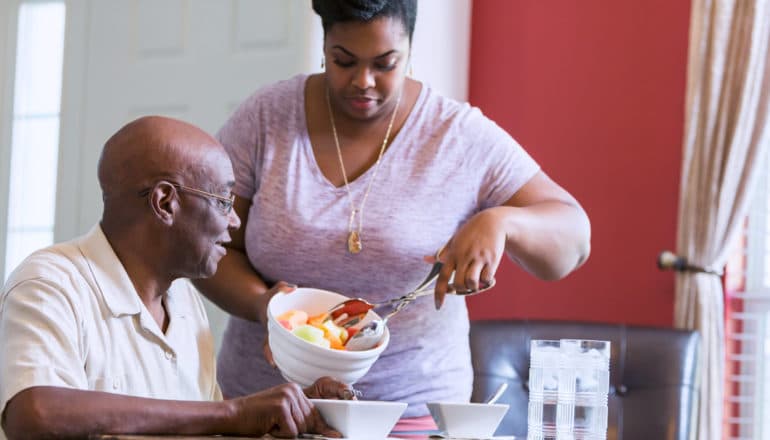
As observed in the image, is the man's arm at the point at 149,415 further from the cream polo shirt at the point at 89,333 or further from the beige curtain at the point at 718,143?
the beige curtain at the point at 718,143

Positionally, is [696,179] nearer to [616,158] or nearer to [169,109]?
[616,158]

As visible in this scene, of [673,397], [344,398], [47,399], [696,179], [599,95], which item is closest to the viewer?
[47,399]

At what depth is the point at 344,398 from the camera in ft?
5.35

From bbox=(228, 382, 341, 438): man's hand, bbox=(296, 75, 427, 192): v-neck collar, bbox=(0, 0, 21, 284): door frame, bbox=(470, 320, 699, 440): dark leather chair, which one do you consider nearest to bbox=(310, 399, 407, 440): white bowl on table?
bbox=(228, 382, 341, 438): man's hand

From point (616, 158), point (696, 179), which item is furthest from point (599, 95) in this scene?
point (696, 179)

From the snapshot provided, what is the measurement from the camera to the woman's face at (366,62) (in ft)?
6.39

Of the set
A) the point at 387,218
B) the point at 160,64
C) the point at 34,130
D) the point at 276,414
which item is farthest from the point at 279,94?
the point at 34,130

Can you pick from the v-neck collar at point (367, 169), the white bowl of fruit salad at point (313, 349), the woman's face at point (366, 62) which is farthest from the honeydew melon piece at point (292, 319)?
the woman's face at point (366, 62)

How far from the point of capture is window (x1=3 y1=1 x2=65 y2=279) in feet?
15.3

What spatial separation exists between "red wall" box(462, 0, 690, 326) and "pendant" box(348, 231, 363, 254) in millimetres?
2089

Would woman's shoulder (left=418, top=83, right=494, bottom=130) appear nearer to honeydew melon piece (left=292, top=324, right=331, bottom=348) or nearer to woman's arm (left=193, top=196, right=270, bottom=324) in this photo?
woman's arm (left=193, top=196, right=270, bottom=324)

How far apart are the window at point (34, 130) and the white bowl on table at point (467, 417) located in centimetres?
330

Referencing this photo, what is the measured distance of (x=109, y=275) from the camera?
1717 millimetres

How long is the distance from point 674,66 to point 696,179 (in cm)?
42
